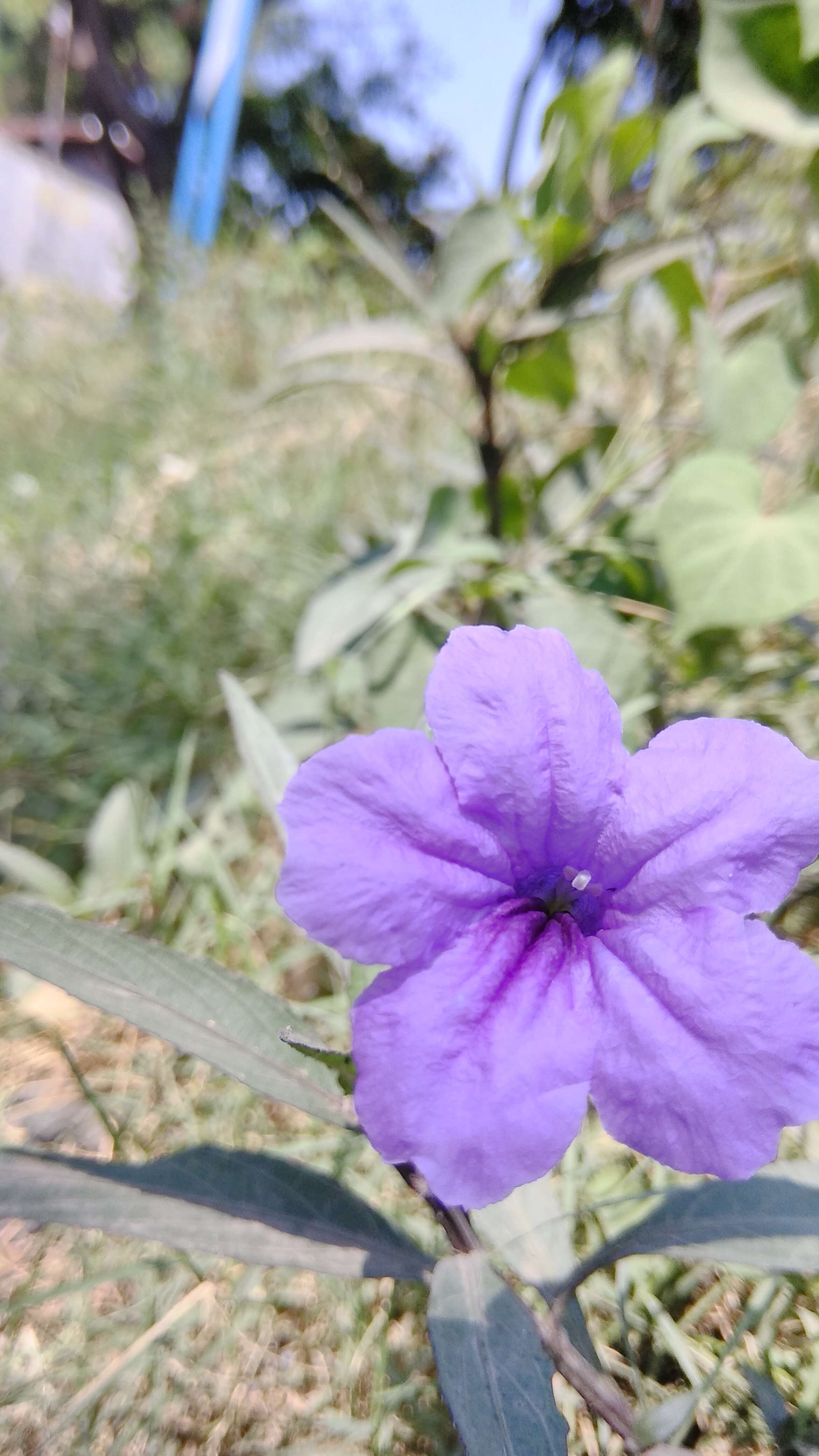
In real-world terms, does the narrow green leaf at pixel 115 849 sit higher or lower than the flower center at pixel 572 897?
lower

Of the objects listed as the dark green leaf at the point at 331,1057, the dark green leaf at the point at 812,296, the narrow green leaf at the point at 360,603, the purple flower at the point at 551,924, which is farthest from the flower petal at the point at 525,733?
the dark green leaf at the point at 812,296

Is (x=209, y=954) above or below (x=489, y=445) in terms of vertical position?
below

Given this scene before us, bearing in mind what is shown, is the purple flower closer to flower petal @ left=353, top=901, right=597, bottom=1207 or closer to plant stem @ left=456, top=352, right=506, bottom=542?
flower petal @ left=353, top=901, right=597, bottom=1207

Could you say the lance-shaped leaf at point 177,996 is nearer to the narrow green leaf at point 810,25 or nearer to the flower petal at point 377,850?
the flower petal at point 377,850

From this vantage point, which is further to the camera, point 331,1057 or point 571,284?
point 571,284

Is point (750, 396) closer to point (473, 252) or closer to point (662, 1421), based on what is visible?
point (473, 252)

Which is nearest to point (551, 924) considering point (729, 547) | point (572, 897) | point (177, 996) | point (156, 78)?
point (572, 897)
